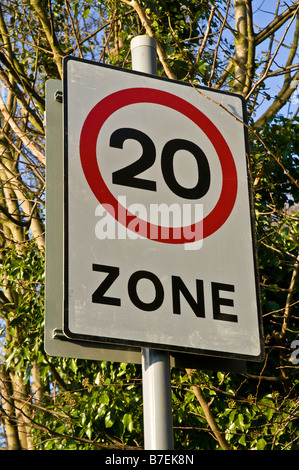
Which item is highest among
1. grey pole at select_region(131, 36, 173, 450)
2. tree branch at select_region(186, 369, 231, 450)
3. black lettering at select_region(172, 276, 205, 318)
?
tree branch at select_region(186, 369, 231, 450)

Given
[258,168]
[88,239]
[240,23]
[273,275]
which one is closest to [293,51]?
[240,23]

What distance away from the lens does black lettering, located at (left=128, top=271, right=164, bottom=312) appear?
159 cm

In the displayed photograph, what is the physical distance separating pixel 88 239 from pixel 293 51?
5.45 meters

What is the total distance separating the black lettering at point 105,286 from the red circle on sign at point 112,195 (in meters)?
0.13

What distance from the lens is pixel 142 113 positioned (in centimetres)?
186

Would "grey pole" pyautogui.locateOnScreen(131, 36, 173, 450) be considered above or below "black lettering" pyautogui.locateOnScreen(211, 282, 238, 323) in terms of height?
below

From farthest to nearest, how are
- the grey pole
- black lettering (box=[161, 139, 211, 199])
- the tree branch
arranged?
1. the tree branch
2. black lettering (box=[161, 139, 211, 199])
3. the grey pole

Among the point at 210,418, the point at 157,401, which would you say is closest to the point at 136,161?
the point at 157,401

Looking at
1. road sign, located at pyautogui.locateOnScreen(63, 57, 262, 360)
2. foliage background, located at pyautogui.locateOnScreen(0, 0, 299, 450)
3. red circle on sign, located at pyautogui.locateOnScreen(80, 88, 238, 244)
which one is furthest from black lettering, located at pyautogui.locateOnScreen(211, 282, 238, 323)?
foliage background, located at pyautogui.locateOnScreen(0, 0, 299, 450)

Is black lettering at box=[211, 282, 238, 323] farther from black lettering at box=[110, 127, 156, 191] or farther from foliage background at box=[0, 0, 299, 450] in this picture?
foliage background at box=[0, 0, 299, 450]

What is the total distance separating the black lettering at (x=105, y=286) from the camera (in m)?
1.56

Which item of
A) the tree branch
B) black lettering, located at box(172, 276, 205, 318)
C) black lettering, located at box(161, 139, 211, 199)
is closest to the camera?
black lettering, located at box(172, 276, 205, 318)

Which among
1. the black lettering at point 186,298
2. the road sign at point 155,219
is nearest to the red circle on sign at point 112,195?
the road sign at point 155,219
